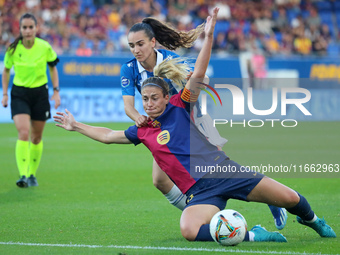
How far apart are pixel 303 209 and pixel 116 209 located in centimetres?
273

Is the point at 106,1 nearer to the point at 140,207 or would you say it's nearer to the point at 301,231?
the point at 140,207

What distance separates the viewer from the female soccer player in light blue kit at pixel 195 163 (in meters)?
5.39

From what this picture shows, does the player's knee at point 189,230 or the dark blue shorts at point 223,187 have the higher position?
the dark blue shorts at point 223,187

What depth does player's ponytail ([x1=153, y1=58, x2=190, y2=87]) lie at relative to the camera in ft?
19.1

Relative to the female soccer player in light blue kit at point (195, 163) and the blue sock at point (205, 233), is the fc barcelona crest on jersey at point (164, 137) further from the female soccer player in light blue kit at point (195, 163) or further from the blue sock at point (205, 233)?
the blue sock at point (205, 233)

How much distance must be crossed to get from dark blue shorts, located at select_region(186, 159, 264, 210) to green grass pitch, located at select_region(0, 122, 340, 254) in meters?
0.41

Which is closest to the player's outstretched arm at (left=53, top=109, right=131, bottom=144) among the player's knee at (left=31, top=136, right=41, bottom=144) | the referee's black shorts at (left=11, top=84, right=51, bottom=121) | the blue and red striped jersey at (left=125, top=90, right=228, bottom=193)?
the blue and red striped jersey at (left=125, top=90, right=228, bottom=193)

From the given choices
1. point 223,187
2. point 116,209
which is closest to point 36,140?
point 116,209

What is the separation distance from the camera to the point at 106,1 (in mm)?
25703

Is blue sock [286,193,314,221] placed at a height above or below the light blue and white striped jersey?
below

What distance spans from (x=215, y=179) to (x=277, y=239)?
30.9 inches

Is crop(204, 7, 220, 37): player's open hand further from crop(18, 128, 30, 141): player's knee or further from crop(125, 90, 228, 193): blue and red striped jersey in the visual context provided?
crop(18, 128, 30, 141): player's knee

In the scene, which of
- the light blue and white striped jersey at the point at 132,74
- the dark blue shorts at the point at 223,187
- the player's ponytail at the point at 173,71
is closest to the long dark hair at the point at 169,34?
the light blue and white striped jersey at the point at 132,74

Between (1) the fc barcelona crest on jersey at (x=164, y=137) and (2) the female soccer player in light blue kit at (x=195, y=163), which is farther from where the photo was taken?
(1) the fc barcelona crest on jersey at (x=164, y=137)
